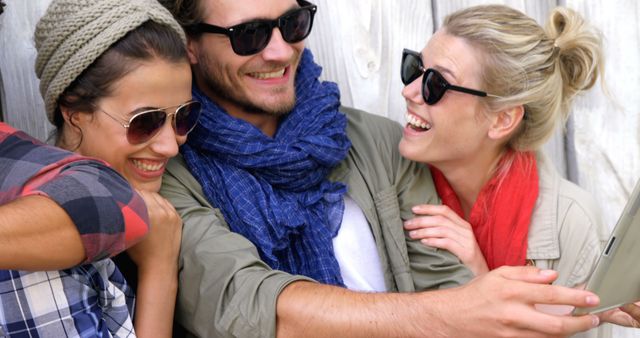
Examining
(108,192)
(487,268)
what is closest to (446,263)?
(487,268)

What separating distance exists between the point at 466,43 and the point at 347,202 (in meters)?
0.54

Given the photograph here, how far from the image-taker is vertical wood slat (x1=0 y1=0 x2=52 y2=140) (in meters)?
2.53

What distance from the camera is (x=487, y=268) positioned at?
2.54 meters

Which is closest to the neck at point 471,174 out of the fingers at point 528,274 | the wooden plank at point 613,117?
the wooden plank at point 613,117

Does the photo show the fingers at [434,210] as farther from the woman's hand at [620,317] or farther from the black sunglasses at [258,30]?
the black sunglasses at [258,30]

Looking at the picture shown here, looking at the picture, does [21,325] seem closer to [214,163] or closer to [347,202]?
Answer: [214,163]

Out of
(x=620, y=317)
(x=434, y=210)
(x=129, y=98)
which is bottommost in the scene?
(x=620, y=317)

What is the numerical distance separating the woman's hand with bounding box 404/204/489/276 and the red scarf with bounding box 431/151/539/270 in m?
0.07

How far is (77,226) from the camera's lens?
1677 millimetres

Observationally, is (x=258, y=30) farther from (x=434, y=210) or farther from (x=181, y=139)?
(x=434, y=210)

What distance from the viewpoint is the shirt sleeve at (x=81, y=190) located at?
1.69 metres

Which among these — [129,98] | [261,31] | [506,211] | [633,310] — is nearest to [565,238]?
[506,211]

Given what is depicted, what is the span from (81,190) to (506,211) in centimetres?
128

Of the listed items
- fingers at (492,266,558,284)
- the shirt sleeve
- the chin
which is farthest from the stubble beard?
fingers at (492,266,558,284)
